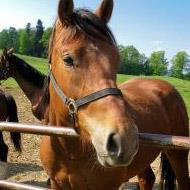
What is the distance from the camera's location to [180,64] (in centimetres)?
10775

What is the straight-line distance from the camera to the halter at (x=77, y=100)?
2328 mm

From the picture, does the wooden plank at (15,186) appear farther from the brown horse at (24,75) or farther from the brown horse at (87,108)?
the brown horse at (24,75)

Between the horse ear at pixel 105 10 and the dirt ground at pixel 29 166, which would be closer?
the horse ear at pixel 105 10

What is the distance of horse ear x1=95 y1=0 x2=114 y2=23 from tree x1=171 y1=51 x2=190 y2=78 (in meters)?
102

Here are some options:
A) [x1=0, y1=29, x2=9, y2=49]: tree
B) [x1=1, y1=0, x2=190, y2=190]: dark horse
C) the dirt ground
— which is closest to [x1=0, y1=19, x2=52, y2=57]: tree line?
[x1=0, y1=29, x2=9, y2=49]: tree

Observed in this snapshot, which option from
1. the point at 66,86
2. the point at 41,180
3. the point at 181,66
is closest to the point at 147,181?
the point at 41,180

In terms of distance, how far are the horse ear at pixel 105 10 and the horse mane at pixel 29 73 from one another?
437 centimetres

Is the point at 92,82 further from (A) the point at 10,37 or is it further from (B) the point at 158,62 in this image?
(A) the point at 10,37

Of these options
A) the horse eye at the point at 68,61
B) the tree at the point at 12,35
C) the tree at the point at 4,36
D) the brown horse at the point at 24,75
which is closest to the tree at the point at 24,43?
the tree at the point at 4,36

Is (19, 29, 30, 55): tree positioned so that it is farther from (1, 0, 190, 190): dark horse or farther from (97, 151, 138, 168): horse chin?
(97, 151, 138, 168): horse chin

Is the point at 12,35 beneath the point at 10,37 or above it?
above

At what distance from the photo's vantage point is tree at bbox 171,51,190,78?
105625 mm

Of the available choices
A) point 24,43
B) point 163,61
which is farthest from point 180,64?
point 24,43

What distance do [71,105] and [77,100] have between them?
3.8 inches
